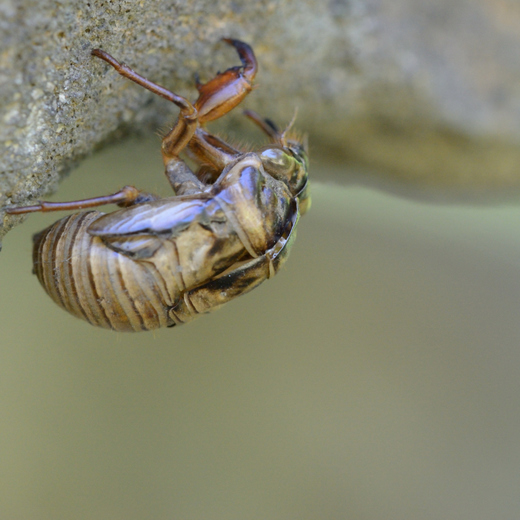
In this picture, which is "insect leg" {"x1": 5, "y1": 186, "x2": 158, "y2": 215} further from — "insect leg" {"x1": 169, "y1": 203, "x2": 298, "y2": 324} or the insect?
"insect leg" {"x1": 169, "y1": 203, "x2": 298, "y2": 324}

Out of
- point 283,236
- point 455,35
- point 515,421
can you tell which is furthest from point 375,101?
point 515,421

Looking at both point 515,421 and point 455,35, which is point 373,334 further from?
point 455,35

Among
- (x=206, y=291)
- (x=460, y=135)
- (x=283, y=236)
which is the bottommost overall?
(x=206, y=291)

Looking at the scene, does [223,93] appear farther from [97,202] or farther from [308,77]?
[308,77]

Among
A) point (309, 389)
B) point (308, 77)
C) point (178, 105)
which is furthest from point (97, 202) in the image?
point (309, 389)

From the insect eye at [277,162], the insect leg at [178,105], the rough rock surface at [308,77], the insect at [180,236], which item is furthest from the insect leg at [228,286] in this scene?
the rough rock surface at [308,77]

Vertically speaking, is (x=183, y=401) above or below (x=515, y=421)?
above
